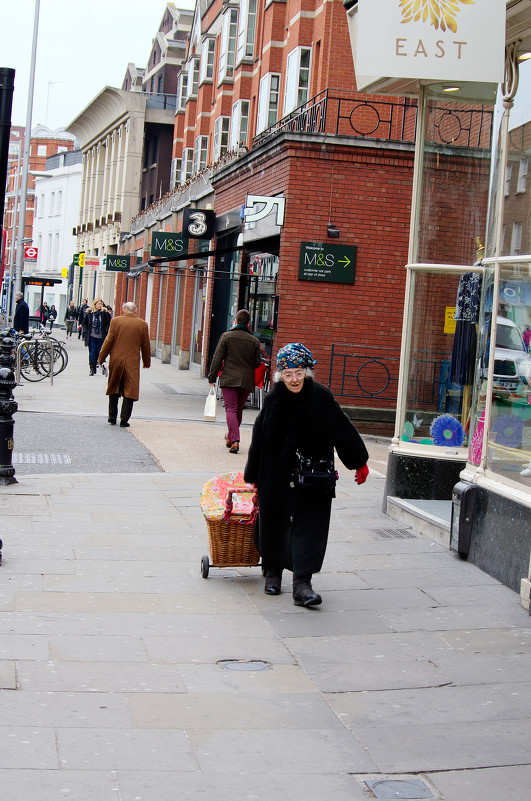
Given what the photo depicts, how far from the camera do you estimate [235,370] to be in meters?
13.3

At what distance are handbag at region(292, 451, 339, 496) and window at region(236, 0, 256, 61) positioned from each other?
79.7ft

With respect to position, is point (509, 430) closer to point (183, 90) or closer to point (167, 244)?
point (167, 244)

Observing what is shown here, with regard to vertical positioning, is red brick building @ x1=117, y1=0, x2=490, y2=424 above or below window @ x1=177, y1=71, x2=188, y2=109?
below

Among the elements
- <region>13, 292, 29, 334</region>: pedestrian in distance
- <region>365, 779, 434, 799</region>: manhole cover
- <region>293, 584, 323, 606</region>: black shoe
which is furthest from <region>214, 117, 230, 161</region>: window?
<region>365, 779, 434, 799</region>: manhole cover

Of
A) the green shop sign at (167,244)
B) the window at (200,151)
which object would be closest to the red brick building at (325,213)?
the green shop sign at (167,244)

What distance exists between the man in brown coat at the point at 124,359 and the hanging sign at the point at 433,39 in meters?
7.61

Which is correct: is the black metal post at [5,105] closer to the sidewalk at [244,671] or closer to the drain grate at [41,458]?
the sidewalk at [244,671]

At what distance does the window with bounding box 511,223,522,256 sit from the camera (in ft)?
24.8

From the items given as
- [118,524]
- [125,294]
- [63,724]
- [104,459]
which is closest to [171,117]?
[125,294]

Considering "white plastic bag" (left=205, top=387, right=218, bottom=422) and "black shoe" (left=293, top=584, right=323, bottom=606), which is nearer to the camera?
"black shoe" (left=293, top=584, right=323, bottom=606)

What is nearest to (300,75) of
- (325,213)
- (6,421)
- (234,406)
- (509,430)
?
(325,213)

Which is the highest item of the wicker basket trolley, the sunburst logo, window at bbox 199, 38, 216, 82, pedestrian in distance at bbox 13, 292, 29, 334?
window at bbox 199, 38, 216, 82

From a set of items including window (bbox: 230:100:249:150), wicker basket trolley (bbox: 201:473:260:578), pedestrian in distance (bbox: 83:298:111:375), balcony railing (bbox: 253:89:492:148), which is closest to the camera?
wicker basket trolley (bbox: 201:473:260:578)

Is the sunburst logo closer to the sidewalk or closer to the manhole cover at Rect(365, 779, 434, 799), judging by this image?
the sidewalk
